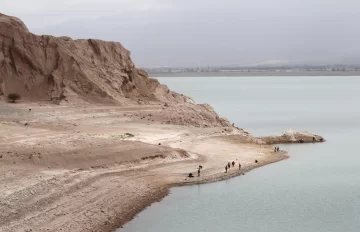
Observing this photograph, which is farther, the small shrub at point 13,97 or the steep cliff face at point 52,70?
the steep cliff face at point 52,70

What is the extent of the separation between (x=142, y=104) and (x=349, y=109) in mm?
40861

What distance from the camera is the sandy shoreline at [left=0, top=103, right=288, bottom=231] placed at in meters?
22.7


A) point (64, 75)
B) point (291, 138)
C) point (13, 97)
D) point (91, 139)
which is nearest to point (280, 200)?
point (91, 139)

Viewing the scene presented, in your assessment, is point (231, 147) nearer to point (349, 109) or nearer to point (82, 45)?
point (82, 45)

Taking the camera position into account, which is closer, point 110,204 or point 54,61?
point 110,204

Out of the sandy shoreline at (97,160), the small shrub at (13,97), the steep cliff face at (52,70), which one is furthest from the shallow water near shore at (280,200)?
the small shrub at (13,97)

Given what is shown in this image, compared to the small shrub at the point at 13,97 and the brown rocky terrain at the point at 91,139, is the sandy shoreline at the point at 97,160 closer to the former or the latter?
the brown rocky terrain at the point at 91,139

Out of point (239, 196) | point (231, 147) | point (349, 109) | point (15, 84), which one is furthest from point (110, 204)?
point (349, 109)

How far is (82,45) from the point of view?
53.8m

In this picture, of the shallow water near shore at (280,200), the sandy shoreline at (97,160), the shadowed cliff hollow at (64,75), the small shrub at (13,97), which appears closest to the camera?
the sandy shoreline at (97,160)

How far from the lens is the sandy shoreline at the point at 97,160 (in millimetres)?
22734

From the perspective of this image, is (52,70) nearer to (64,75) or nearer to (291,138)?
A: (64,75)

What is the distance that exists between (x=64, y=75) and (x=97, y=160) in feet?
70.5

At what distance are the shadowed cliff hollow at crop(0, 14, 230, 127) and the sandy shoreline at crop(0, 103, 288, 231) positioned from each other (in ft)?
7.23
